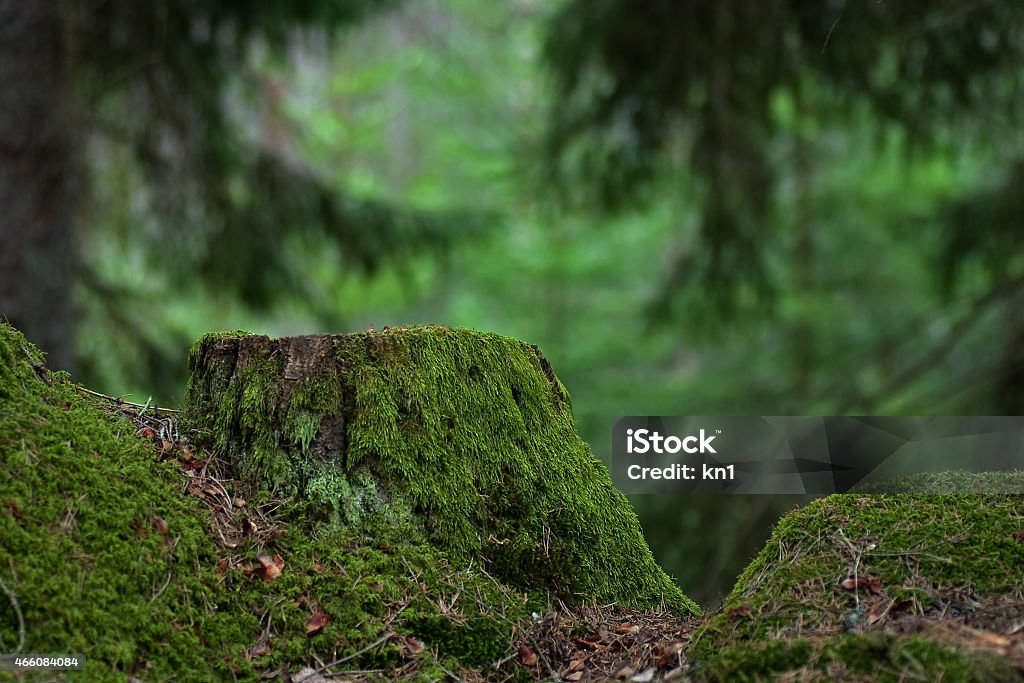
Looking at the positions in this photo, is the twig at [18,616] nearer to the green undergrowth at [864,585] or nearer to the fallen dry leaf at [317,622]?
the fallen dry leaf at [317,622]

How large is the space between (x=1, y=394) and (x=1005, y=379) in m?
4.84

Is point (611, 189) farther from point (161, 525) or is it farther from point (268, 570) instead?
point (161, 525)

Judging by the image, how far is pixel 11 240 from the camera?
5379 mm

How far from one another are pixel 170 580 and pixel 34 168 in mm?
4254

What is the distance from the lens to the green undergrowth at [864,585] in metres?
1.75

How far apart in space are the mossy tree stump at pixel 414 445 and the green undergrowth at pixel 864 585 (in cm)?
58

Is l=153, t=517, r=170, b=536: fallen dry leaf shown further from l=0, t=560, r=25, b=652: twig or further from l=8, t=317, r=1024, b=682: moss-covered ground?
l=0, t=560, r=25, b=652: twig

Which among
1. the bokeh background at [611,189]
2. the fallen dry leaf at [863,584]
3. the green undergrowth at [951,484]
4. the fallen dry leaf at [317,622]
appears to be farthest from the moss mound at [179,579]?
the bokeh background at [611,189]

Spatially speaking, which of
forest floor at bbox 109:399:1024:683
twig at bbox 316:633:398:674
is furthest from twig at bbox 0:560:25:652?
twig at bbox 316:633:398:674

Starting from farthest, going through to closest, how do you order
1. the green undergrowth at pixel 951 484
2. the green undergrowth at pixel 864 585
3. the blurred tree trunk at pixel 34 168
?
the blurred tree trunk at pixel 34 168
the green undergrowth at pixel 951 484
the green undergrowth at pixel 864 585

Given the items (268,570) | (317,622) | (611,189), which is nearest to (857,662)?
(317,622)

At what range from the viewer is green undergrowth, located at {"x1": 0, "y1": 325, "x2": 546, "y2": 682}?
184 centimetres

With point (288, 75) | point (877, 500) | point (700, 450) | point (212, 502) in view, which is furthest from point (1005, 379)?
point (288, 75)

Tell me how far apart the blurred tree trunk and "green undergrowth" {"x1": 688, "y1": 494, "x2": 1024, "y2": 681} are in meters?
4.72
